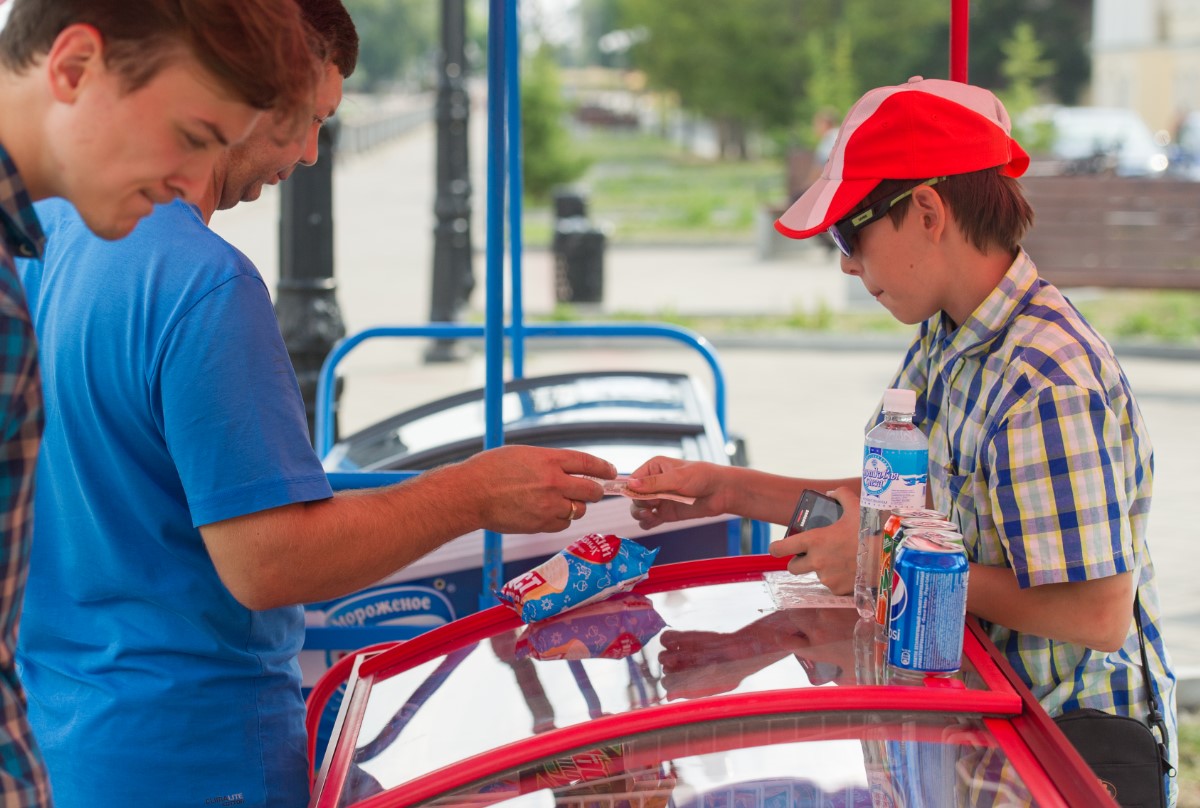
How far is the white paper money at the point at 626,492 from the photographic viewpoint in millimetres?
2332

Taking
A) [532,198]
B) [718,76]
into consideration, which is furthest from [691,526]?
[718,76]

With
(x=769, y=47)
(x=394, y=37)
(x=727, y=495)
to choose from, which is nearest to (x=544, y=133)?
(x=769, y=47)

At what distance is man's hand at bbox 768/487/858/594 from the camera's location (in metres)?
2.14

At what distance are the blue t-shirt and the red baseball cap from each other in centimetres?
91

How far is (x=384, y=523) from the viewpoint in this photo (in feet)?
6.06

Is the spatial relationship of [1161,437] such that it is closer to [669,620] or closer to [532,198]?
[669,620]

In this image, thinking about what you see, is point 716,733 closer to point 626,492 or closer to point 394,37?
point 626,492

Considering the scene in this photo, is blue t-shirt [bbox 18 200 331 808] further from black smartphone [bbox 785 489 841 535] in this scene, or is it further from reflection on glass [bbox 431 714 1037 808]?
black smartphone [bbox 785 489 841 535]

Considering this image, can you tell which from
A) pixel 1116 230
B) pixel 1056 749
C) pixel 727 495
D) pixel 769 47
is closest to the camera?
pixel 1056 749

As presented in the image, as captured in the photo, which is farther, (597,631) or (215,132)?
(597,631)

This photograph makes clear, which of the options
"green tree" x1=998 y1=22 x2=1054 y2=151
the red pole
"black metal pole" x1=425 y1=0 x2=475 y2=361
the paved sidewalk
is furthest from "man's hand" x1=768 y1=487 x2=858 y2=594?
"green tree" x1=998 y1=22 x2=1054 y2=151

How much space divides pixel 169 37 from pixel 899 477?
1.19 m

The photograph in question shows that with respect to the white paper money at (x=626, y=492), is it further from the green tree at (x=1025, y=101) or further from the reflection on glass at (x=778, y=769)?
the green tree at (x=1025, y=101)

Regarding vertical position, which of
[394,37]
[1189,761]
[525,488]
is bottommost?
[1189,761]
